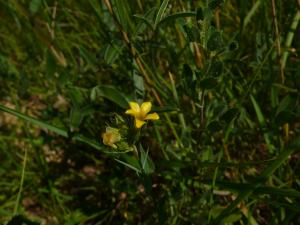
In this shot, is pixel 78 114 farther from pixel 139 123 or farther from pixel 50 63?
pixel 139 123

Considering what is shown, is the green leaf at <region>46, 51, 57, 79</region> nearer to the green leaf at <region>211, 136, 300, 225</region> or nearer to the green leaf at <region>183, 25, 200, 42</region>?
the green leaf at <region>183, 25, 200, 42</region>

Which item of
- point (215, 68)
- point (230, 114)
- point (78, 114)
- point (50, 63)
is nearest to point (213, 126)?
point (230, 114)

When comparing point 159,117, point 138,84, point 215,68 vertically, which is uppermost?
point 215,68

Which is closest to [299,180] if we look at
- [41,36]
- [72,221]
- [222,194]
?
[222,194]

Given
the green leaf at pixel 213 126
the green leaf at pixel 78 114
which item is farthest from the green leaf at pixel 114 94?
the green leaf at pixel 213 126

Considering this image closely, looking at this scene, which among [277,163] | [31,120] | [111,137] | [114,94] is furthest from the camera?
[114,94]

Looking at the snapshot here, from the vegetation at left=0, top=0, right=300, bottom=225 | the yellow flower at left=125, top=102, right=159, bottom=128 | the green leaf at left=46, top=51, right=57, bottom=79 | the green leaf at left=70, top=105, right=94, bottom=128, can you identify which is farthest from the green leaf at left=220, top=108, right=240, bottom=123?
the green leaf at left=46, top=51, right=57, bottom=79

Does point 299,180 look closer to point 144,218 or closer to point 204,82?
point 204,82

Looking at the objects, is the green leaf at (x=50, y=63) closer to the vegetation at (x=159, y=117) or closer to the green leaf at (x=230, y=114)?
the vegetation at (x=159, y=117)
